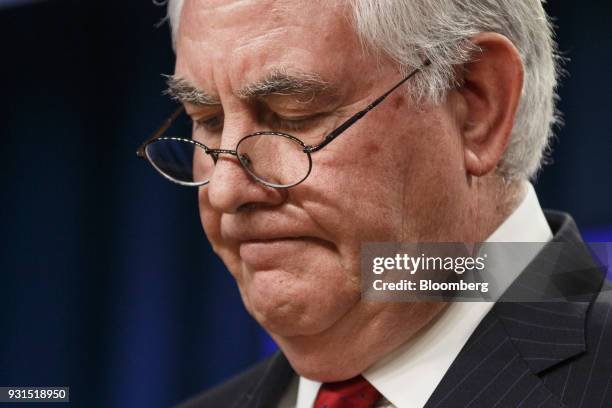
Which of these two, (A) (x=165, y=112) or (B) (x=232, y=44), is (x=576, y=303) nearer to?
(B) (x=232, y=44)

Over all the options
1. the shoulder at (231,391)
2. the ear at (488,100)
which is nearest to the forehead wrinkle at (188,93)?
the ear at (488,100)

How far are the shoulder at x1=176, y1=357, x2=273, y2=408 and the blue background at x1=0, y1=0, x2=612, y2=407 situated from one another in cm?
82

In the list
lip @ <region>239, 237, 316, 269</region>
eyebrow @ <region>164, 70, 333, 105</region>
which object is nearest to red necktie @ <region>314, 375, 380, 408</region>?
lip @ <region>239, 237, 316, 269</region>

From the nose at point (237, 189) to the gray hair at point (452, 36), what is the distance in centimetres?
26

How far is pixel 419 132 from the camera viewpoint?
132 cm

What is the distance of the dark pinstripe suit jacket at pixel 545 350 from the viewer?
4.07 ft

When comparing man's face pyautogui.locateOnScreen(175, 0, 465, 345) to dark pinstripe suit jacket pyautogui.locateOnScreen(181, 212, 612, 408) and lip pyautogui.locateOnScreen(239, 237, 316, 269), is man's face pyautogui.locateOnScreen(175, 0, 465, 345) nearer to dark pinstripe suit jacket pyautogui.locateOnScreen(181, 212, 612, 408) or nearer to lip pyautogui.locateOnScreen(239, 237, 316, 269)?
lip pyautogui.locateOnScreen(239, 237, 316, 269)

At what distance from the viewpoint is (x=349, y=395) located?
1439mm

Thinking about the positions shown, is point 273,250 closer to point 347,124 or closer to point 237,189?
point 237,189

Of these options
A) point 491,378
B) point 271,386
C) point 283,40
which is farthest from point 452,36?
point 271,386

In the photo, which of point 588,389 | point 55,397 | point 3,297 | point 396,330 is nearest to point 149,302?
point 3,297

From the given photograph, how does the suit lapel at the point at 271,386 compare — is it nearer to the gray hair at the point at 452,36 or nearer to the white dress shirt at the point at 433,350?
the white dress shirt at the point at 433,350

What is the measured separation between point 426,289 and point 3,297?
173cm

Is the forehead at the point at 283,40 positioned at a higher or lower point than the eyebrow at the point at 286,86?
higher
